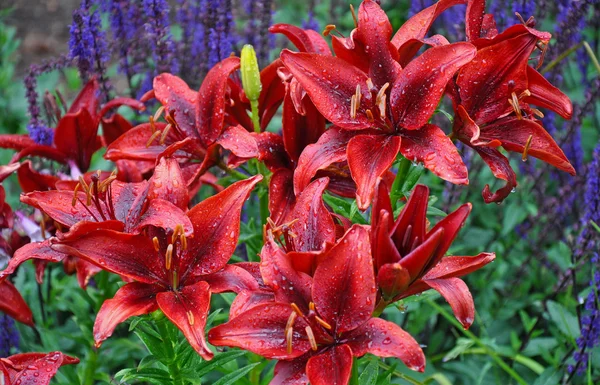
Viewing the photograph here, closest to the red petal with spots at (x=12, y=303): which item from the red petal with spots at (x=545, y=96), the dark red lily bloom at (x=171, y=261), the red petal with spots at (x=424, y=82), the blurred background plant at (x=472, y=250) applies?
the blurred background plant at (x=472, y=250)

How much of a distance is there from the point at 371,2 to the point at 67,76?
251 cm

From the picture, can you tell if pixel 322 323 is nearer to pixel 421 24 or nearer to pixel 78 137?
pixel 421 24

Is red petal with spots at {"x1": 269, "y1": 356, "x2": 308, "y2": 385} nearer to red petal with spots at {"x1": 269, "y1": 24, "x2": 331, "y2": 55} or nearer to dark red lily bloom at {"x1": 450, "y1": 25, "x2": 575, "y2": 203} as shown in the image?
dark red lily bloom at {"x1": 450, "y1": 25, "x2": 575, "y2": 203}

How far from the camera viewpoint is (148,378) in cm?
129

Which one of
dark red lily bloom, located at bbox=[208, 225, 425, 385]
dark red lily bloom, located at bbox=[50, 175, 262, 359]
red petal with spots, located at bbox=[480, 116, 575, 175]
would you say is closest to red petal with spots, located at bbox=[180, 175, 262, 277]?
dark red lily bloom, located at bbox=[50, 175, 262, 359]

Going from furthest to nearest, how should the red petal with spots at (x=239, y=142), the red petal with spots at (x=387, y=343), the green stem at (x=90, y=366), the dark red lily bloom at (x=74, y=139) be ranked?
the green stem at (x=90, y=366) < the dark red lily bloom at (x=74, y=139) < the red petal with spots at (x=239, y=142) < the red petal with spots at (x=387, y=343)

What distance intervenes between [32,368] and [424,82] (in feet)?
2.54

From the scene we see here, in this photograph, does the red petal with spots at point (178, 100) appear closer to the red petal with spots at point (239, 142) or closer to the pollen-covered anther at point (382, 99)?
the red petal with spots at point (239, 142)

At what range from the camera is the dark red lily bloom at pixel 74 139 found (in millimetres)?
1647

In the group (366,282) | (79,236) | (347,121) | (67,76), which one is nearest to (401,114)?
(347,121)

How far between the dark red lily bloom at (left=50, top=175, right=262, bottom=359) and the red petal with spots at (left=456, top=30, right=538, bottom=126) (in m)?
0.38

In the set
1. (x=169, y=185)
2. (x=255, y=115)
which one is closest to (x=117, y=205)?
(x=169, y=185)

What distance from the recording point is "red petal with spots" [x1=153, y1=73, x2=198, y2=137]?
1466 millimetres

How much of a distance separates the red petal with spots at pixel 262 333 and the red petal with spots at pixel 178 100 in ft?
1.66
